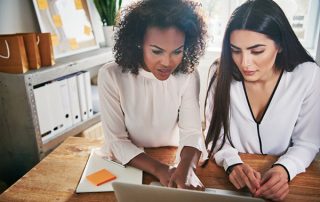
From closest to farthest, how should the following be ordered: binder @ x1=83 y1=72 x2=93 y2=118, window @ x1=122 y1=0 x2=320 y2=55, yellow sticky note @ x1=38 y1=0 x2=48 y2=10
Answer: yellow sticky note @ x1=38 y1=0 x2=48 y2=10 → binder @ x1=83 y1=72 x2=93 y2=118 → window @ x1=122 y1=0 x2=320 y2=55

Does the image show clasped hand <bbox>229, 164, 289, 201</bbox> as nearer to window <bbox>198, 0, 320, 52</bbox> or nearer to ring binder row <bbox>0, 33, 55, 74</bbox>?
ring binder row <bbox>0, 33, 55, 74</bbox>

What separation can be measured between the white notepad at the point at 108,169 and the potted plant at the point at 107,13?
62.2 inches

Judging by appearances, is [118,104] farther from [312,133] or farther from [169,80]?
[312,133]

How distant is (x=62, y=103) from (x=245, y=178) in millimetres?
1316

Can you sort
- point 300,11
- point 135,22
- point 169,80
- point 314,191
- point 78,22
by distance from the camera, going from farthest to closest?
point 300,11, point 78,22, point 169,80, point 135,22, point 314,191

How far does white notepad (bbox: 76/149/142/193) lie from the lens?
925mm

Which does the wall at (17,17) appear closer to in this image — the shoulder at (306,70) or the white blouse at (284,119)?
the white blouse at (284,119)

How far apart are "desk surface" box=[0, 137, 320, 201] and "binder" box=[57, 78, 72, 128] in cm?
71

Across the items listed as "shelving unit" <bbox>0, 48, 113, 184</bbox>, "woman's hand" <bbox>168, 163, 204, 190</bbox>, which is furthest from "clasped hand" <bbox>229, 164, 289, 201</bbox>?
"shelving unit" <bbox>0, 48, 113, 184</bbox>

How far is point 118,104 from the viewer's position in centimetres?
118

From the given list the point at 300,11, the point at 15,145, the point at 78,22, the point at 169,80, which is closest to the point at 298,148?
the point at 169,80

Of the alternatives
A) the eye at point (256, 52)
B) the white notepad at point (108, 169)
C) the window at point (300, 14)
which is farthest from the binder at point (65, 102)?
the window at point (300, 14)

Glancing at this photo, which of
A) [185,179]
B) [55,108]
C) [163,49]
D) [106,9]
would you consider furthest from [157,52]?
[106,9]

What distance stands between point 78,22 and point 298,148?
→ 179 cm
